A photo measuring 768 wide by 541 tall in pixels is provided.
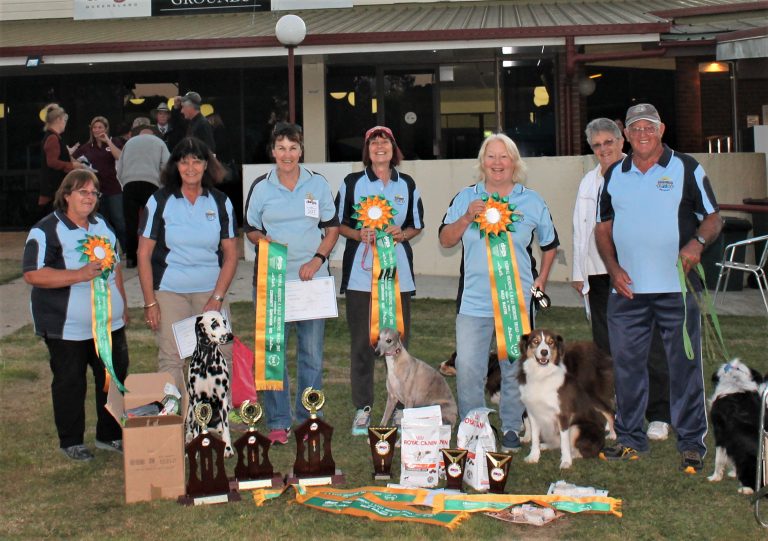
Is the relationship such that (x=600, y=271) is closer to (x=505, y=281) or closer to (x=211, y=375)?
(x=505, y=281)

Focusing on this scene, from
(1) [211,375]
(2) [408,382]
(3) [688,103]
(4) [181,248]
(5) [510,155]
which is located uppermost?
(3) [688,103]

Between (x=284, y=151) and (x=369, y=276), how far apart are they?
3.10ft

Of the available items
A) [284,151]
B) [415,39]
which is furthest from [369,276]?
[415,39]

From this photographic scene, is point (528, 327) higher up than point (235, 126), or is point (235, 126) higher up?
point (235, 126)

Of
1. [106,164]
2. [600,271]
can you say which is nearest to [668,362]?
Answer: [600,271]

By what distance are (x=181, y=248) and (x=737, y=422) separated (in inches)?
130

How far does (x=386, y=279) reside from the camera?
650 cm

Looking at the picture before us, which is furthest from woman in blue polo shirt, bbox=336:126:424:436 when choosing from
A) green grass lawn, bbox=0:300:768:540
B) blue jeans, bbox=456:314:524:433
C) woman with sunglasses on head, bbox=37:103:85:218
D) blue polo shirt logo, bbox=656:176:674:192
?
woman with sunglasses on head, bbox=37:103:85:218

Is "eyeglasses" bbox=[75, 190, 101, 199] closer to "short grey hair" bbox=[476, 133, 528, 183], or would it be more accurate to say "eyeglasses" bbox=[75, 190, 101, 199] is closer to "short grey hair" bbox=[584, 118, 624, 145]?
"short grey hair" bbox=[476, 133, 528, 183]

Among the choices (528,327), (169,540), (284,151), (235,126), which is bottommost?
(169,540)

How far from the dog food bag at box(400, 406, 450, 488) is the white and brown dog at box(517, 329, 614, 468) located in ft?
2.29

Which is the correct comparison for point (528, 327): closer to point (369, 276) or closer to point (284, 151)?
point (369, 276)

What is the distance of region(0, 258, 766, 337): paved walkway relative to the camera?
1086 centimetres

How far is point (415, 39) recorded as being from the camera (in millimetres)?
13586
